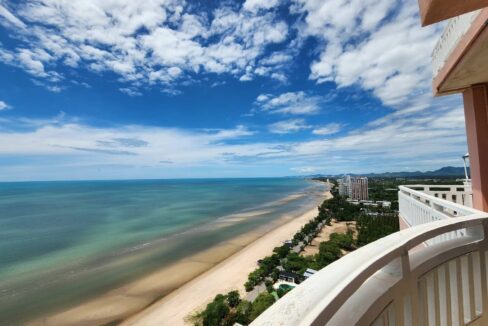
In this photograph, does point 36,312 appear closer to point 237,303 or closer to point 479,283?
point 237,303

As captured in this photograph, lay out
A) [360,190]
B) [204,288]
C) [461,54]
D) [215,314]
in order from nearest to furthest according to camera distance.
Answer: [461,54], [215,314], [204,288], [360,190]

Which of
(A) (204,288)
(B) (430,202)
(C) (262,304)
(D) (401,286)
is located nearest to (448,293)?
(D) (401,286)

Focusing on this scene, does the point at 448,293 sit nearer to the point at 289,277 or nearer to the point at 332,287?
the point at 332,287

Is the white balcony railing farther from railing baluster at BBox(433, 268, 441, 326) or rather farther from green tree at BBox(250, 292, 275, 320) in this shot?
green tree at BBox(250, 292, 275, 320)

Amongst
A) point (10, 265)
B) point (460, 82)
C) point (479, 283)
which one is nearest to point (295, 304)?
point (479, 283)

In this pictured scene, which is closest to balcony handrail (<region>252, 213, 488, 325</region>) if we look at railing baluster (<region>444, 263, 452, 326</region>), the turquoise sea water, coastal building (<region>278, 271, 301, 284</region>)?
railing baluster (<region>444, 263, 452, 326</region>)

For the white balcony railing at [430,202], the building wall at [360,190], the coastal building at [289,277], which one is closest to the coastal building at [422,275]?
the white balcony railing at [430,202]
